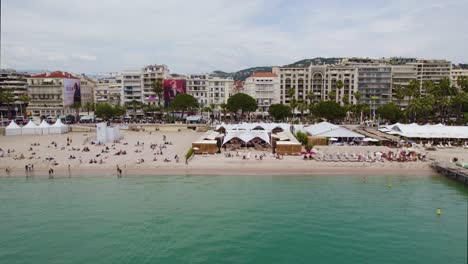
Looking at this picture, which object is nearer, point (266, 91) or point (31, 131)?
point (31, 131)

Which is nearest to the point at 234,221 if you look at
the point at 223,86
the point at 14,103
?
the point at 223,86

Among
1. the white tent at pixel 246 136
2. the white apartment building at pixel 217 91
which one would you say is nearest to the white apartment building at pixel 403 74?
the white apartment building at pixel 217 91

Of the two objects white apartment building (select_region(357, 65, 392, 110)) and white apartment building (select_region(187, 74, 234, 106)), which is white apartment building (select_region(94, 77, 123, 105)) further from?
white apartment building (select_region(357, 65, 392, 110))

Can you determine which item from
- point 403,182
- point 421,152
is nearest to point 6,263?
point 403,182

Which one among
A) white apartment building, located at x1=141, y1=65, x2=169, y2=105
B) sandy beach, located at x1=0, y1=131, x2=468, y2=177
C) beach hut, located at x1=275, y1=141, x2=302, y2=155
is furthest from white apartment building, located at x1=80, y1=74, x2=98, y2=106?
beach hut, located at x1=275, y1=141, x2=302, y2=155

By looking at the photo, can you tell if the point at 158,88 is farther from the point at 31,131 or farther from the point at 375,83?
the point at 375,83

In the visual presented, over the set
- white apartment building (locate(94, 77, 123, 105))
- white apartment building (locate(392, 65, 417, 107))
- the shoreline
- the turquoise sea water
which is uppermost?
white apartment building (locate(392, 65, 417, 107))
